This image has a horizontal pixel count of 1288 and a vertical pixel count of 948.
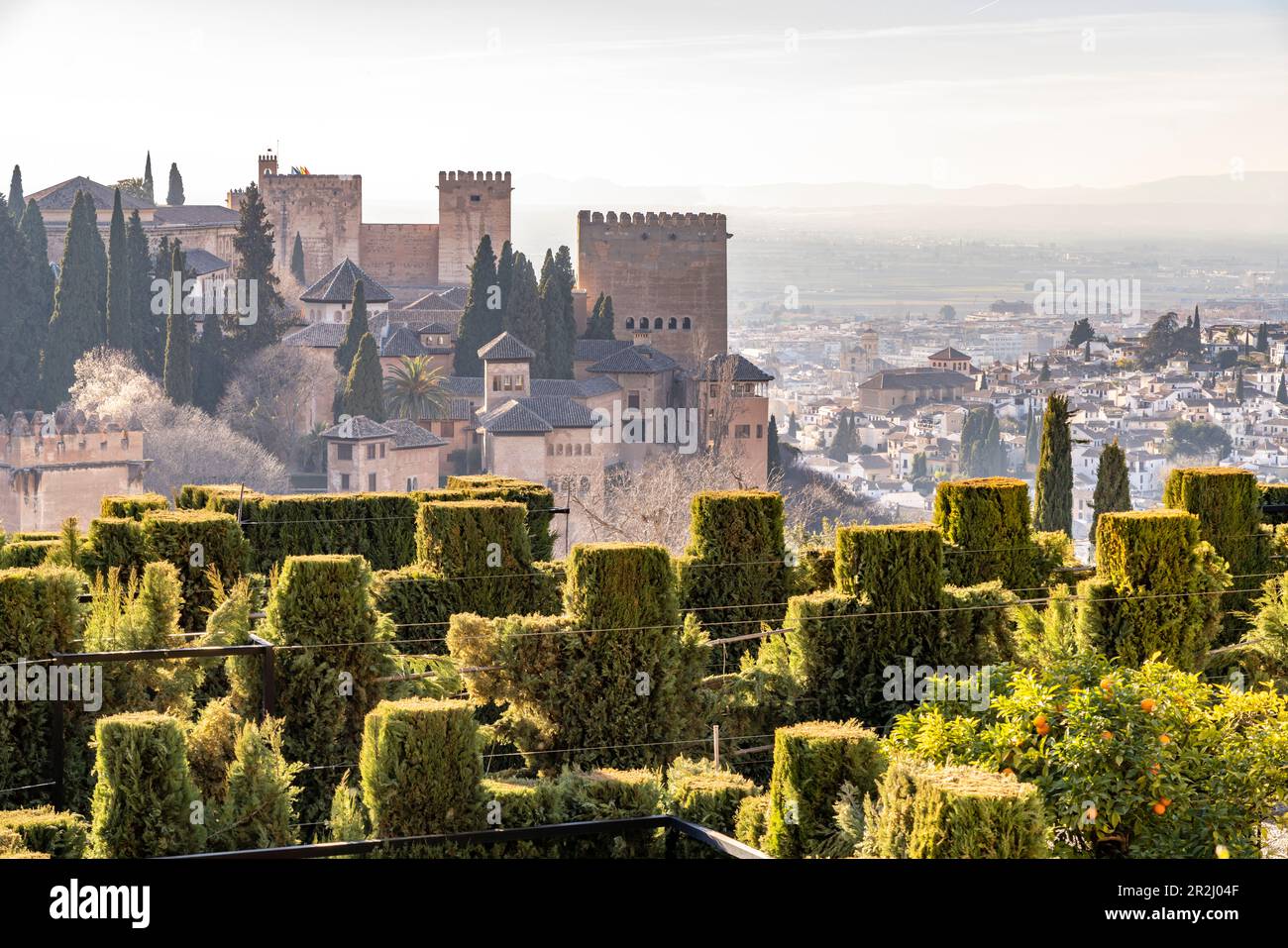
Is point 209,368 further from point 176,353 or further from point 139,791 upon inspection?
point 139,791

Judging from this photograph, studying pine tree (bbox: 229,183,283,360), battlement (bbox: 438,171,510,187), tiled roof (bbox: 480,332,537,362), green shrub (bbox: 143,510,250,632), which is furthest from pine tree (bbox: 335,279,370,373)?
green shrub (bbox: 143,510,250,632)

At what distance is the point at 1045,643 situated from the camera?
336 inches

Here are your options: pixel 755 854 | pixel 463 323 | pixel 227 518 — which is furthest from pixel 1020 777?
pixel 463 323

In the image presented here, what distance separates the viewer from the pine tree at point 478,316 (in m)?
43.9

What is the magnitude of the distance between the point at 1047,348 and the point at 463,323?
22505 mm

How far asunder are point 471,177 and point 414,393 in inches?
641

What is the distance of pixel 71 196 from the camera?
172ft

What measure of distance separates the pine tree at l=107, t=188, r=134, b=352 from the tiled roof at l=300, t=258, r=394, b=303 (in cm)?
832

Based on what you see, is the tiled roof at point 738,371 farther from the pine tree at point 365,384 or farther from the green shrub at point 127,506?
the green shrub at point 127,506

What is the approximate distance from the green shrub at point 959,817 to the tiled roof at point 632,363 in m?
40.6

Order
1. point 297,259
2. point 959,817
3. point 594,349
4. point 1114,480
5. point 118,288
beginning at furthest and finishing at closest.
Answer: point 297,259 → point 594,349 → point 118,288 → point 1114,480 → point 959,817

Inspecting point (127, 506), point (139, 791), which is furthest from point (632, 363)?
point (139, 791)
